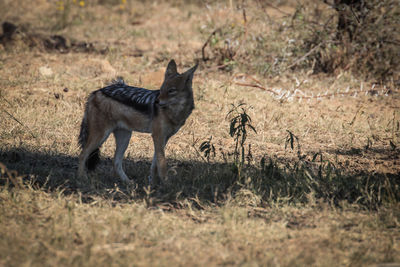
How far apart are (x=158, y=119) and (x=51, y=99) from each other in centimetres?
365

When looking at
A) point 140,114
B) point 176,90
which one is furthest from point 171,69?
point 140,114

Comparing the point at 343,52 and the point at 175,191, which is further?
the point at 343,52

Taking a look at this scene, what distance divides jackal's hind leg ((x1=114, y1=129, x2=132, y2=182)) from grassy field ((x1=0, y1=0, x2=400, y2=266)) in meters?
0.19

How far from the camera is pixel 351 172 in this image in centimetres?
556

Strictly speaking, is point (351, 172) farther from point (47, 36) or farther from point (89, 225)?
point (47, 36)

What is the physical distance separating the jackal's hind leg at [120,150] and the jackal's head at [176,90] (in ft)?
2.93

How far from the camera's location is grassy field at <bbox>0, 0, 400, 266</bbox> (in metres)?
3.70

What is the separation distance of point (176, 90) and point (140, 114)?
544mm

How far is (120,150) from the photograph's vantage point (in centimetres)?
565

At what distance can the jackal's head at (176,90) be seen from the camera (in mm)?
5008

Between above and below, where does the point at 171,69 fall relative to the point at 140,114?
above

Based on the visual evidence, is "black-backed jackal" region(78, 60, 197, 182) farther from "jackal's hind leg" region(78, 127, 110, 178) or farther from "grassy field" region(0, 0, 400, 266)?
"grassy field" region(0, 0, 400, 266)

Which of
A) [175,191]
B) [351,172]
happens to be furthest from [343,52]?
[175,191]

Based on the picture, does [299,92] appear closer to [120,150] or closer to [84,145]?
[120,150]
